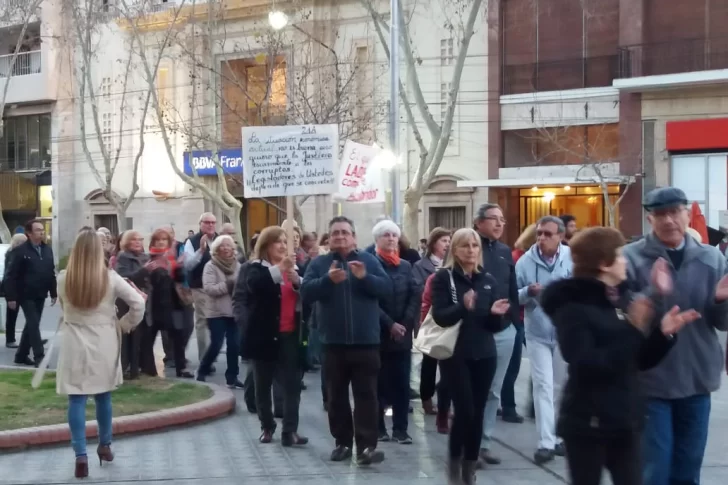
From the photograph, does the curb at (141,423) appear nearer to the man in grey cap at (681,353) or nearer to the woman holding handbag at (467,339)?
the woman holding handbag at (467,339)

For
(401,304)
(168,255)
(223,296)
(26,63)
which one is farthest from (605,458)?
(26,63)

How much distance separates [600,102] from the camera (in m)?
29.0

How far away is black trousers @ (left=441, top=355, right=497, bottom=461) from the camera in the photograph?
6863 mm

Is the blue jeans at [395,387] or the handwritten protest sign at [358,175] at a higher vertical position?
the handwritten protest sign at [358,175]

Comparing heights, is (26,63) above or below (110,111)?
above

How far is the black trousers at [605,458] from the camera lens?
454 cm

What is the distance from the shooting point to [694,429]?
5.19 metres

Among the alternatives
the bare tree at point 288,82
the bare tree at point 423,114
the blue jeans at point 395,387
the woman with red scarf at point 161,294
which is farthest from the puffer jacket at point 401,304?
the bare tree at point 288,82

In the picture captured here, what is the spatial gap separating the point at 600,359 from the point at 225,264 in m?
7.70

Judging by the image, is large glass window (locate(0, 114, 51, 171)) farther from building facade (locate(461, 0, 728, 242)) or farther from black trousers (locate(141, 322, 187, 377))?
black trousers (locate(141, 322, 187, 377))

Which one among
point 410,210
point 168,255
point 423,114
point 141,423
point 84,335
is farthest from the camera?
point 410,210

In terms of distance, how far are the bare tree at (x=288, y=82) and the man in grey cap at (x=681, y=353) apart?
60.4 feet

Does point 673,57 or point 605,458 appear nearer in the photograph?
point 605,458

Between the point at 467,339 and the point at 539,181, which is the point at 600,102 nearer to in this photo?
the point at 539,181
